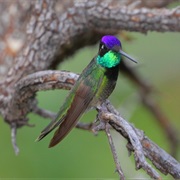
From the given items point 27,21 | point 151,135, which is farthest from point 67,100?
point 151,135

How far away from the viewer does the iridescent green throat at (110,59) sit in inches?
110

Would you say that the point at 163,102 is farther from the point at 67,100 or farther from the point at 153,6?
the point at 67,100

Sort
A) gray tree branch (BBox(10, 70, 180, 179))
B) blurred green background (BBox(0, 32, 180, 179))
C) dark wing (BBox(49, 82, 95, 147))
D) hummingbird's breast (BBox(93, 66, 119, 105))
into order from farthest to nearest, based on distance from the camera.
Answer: blurred green background (BBox(0, 32, 180, 179))
hummingbird's breast (BBox(93, 66, 119, 105))
dark wing (BBox(49, 82, 95, 147))
gray tree branch (BBox(10, 70, 180, 179))

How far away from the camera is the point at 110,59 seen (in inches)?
111

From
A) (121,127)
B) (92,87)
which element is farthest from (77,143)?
(121,127)

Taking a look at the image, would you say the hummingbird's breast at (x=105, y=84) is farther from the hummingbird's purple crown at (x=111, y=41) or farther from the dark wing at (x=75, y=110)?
the hummingbird's purple crown at (x=111, y=41)

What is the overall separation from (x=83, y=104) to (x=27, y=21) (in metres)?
1.06

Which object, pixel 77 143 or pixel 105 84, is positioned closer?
pixel 105 84

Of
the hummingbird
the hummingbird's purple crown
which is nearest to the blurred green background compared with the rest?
the hummingbird

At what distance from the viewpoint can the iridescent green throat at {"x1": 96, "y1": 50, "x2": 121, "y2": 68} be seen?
2.79 m

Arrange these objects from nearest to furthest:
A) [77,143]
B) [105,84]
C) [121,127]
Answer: [121,127], [105,84], [77,143]

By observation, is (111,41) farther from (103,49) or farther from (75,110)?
(75,110)

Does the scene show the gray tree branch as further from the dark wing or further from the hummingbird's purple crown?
the hummingbird's purple crown

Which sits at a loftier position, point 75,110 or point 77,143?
point 75,110
